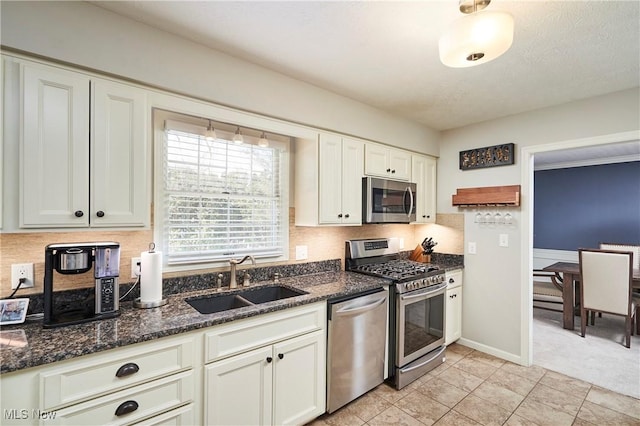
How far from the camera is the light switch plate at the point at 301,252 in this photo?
8.95 ft

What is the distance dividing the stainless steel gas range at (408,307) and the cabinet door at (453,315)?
0.86 ft

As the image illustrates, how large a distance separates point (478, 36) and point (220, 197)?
1.91m

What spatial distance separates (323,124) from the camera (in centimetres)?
251

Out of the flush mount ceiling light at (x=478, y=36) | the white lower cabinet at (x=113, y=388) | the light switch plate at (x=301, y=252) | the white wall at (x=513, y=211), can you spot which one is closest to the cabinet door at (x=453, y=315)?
the white wall at (x=513, y=211)

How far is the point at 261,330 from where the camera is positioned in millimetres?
1804

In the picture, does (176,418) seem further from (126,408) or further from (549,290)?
(549,290)

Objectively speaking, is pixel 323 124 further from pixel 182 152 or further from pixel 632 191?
pixel 632 191

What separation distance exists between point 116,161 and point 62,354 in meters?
0.95

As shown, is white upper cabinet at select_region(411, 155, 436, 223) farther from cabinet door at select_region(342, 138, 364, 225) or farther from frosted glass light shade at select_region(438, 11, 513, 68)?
frosted glass light shade at select_region(438, 11, 513, 68)

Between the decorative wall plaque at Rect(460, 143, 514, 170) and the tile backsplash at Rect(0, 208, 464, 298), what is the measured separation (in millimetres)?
603

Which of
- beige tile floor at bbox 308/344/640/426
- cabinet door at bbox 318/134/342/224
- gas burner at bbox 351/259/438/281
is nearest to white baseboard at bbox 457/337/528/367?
beige tile floor at bbox 308/344/640/426

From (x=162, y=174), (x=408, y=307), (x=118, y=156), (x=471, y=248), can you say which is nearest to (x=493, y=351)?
(x=471, y=248)

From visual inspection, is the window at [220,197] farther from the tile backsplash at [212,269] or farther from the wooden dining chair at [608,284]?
the wooden dining chair at [608,284]

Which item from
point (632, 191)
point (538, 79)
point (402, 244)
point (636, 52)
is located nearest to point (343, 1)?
point (538, 79)
